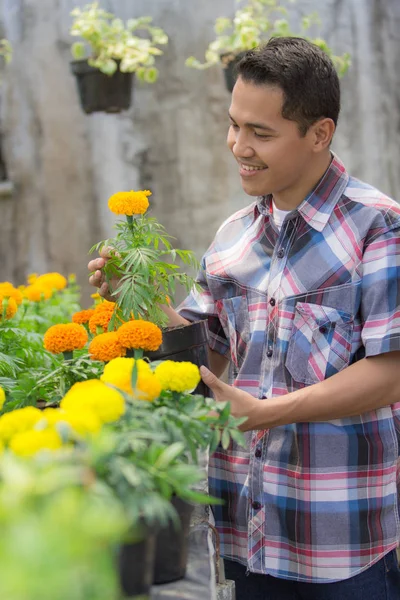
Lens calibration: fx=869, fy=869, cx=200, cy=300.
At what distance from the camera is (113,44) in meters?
4.90

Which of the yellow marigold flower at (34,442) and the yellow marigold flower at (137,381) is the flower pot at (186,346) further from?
the yellow marigold flower at (34,442)

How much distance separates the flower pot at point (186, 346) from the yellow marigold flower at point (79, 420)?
73cm

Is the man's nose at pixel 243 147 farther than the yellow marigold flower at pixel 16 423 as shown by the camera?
Yes

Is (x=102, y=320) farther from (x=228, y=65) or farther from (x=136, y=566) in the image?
(x=228, y=65)

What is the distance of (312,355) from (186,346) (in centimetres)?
29

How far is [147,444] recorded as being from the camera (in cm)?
111

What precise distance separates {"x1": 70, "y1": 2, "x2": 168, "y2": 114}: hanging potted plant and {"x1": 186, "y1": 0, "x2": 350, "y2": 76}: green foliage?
0.28m

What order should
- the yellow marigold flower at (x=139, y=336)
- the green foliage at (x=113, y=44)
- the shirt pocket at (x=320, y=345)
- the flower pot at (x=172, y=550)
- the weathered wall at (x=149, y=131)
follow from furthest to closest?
the weathered wall at (x=149, y=131) → the green foliage at (x=113, y=44) → the shirt pocket at (x=320, y=345) → the yellow marigold flower at (x=139, y=336) → the flower pot at (x=172, y=550)

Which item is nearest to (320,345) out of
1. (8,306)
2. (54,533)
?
(8,306)

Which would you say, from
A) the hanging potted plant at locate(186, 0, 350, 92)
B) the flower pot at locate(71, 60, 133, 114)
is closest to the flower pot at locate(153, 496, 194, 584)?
the hanging potted plant at locate(186, 0, 350, 92)

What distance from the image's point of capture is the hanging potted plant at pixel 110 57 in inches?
190

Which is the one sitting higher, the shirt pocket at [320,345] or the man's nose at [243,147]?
the man's nose at [243,147]

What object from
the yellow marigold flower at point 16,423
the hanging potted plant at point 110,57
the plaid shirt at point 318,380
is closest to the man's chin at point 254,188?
the plaid shirt at point 318,380

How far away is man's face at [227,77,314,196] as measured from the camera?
186 cm
